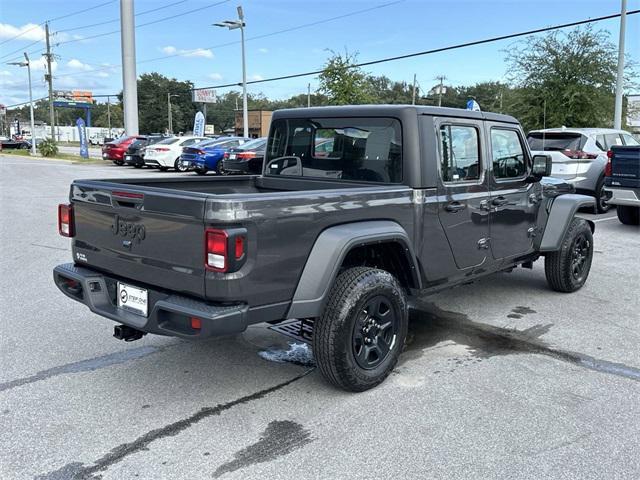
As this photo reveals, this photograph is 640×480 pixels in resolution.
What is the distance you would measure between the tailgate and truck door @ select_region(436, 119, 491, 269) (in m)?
1.93

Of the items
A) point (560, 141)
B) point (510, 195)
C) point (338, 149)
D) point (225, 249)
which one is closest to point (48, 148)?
point (560, 141)

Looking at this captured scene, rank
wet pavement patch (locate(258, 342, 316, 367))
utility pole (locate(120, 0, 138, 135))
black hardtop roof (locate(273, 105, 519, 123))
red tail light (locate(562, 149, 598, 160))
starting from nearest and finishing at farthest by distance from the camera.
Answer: black hardtop roof (locate(273, 105, 519, 123))
wet pavement patch (locate(258, 342, 316, 367))
red tail light (locate(562, 149, 598, 160))
utility pole (locate(120, 0, 138, 135))

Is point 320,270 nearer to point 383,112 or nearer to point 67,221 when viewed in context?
point 383,112

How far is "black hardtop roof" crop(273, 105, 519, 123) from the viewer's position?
428 cm

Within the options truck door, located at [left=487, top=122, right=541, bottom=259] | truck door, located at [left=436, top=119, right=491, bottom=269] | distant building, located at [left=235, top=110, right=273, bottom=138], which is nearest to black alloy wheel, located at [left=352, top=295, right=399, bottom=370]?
truck door, located at [left=436, top=119, right=491, bottom=269]

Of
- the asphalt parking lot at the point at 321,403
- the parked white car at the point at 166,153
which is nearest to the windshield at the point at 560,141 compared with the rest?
the asphalt parking lot at the point at 321,403

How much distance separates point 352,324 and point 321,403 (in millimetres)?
531

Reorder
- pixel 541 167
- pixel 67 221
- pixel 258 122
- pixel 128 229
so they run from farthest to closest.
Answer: pixel 258 122 → pixel 541 167 → pixel 67 221 → pixel 128 229

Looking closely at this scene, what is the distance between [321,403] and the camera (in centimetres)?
370

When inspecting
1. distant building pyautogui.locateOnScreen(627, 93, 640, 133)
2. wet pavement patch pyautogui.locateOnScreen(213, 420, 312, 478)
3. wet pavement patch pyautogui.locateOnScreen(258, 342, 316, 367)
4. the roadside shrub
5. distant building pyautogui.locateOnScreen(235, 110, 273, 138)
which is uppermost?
distant building pyautogui.locateOnScreen(235, 110, 273, 138)

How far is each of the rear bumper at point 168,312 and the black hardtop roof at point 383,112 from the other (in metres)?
1.91

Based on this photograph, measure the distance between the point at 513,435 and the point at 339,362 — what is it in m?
1.06

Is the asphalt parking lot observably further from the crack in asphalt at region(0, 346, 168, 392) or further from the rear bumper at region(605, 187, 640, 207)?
the rear bumper at region(605, 187, 640, 207)

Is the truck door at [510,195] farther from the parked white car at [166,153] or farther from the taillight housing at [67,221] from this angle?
the parked white car at [166,153]
